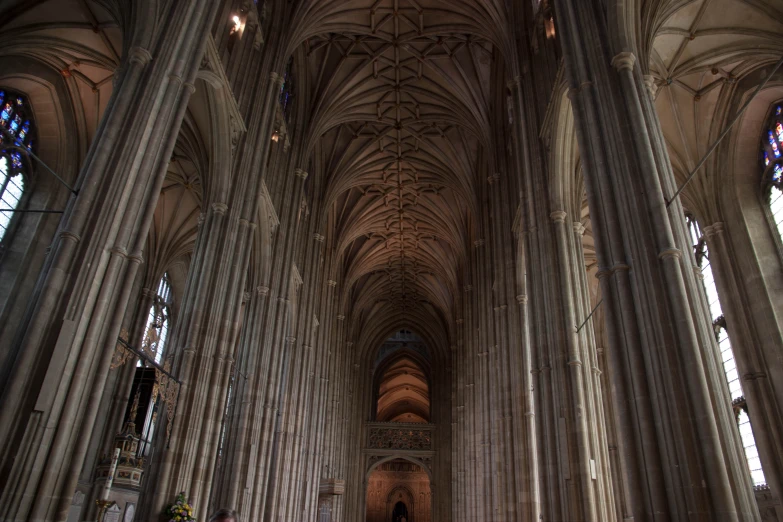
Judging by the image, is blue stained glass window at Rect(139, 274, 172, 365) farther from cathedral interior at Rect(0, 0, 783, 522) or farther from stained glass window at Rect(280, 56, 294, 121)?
stained glass window at Rect(280, 56, 294, 121)

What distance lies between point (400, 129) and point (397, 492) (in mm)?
33385

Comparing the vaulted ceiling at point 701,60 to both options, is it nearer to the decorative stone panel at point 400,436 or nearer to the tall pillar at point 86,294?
the tall pillar at point 86,294

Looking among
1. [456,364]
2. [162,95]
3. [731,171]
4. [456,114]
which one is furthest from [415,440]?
[162,95]

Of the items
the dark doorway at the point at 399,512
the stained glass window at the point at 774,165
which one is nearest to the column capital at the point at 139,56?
the stained glass window at the point at 774,165

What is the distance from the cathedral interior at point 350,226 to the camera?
7.75m

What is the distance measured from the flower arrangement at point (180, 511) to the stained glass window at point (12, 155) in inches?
377

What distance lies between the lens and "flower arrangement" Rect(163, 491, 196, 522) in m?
10.7

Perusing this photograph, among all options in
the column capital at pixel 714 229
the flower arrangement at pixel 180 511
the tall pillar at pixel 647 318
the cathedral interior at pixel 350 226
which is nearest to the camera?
the tall pillar at pixel 647 318

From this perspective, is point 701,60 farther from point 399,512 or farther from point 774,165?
point 399,512

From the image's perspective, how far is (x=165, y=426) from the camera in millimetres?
11805

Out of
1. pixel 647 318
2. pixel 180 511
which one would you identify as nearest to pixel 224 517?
pixel 647 318

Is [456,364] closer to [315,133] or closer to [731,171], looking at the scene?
[315,133]

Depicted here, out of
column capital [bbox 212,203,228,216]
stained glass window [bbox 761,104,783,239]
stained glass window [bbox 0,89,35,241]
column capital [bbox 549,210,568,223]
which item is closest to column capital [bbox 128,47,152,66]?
column capital [bbox 212,203,228,216]

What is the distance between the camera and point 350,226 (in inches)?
1251
